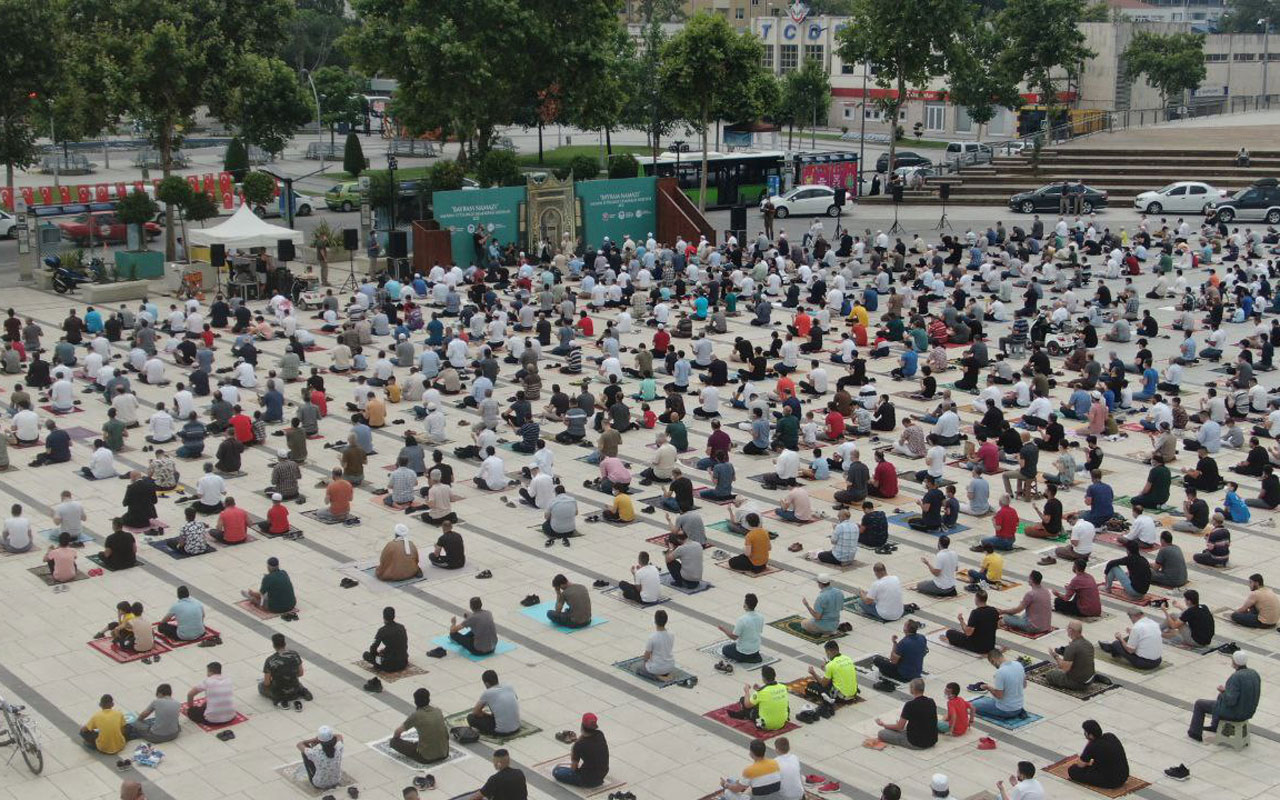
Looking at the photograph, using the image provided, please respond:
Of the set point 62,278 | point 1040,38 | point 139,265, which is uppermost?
point 1040,38

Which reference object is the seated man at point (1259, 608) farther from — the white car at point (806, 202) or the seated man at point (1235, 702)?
the white car at point (806, 202)

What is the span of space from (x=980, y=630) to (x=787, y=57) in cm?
9326

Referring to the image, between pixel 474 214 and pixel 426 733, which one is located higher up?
pixel 474 214

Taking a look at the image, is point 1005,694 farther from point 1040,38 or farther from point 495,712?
point 1040,38

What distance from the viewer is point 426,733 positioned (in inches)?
601

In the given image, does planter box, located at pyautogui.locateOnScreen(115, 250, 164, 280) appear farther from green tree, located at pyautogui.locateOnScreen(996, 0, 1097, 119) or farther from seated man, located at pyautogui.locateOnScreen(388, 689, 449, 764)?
green tree, located at pyautogui.locateOnScreen(996, 0, 1097, 119)

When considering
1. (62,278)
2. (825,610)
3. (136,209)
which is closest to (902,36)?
(136,209)

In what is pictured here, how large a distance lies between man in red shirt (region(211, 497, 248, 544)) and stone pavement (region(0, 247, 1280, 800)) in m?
0.21

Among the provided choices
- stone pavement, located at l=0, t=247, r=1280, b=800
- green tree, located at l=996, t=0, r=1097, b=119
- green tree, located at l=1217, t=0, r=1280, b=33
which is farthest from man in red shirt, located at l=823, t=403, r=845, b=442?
green tree, located at l=1217, t=0, r=1280, b=33

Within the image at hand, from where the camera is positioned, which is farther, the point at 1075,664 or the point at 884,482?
the point at 884,482

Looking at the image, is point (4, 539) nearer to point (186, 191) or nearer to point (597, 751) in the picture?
point (597, 751)

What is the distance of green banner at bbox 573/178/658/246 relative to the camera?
50.2 meters

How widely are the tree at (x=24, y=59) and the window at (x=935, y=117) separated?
207 ft

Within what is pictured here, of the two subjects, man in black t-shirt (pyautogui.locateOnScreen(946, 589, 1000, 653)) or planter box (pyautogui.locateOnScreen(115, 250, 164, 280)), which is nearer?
man in black t-shirt (pyautogui.locateOnScreen(946, 589, 1000, 653))
